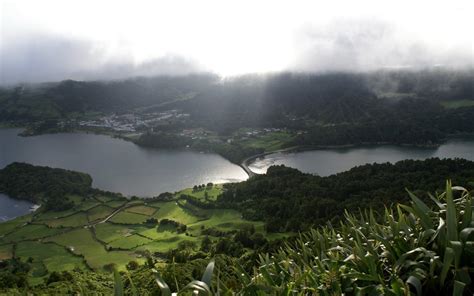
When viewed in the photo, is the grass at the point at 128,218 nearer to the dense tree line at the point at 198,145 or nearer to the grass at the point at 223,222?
the grass at the point at 223,222

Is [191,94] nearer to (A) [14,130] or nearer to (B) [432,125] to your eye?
(A) [14,130]

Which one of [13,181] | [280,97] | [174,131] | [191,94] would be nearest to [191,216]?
[13,181]

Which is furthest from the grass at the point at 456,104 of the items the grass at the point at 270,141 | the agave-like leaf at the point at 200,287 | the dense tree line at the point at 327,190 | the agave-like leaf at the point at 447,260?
the agave-like leaf at the point at 200,287

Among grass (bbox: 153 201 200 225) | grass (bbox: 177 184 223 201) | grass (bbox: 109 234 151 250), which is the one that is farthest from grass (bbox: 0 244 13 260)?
grass (bbox: 177 184 223 201)

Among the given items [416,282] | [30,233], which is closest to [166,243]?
[30,233]

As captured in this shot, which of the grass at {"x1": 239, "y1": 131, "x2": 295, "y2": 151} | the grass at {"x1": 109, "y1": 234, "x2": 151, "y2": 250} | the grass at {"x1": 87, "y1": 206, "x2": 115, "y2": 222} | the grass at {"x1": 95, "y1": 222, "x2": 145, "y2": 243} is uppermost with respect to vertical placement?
the grass at {"x1": 239, "y1": 131, "x2": 295, "y2": 151}

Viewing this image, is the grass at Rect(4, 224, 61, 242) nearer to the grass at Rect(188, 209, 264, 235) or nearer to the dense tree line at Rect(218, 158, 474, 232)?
the grass at Rect(188, 209, 264, 235)
